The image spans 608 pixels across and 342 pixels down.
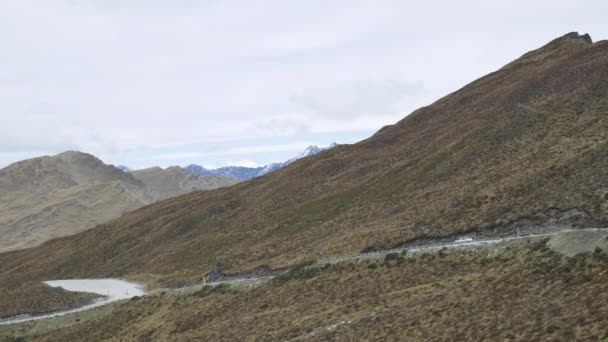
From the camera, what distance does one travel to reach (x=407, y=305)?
2598cm

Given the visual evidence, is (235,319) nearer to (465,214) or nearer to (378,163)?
(465,214)

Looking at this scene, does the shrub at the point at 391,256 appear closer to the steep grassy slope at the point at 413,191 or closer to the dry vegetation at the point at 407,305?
the dry vegetation at the point at 407,305

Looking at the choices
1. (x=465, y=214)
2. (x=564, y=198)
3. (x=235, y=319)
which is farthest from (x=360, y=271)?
(x=564, y=198)

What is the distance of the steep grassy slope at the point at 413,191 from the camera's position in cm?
4262

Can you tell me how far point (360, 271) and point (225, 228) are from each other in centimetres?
5147

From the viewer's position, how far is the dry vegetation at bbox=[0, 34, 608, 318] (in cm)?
4275

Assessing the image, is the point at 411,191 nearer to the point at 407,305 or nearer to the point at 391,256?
the point at 391,256

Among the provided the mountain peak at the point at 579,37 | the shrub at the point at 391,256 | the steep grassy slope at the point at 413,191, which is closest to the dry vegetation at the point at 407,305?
the shrub at the point at 391,256

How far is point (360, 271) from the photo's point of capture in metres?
36.4

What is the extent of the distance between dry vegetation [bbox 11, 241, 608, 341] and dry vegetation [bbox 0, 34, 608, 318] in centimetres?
108

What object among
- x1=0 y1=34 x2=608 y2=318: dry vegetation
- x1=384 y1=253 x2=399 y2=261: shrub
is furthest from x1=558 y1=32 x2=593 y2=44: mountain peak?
x1=384 y1=253 x2=399 y2=261: shrub

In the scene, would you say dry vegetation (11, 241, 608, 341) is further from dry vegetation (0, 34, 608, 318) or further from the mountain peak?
the mountain peak

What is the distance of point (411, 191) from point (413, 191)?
0.37 m

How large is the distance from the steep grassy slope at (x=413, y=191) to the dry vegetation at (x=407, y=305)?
27.0 ft
